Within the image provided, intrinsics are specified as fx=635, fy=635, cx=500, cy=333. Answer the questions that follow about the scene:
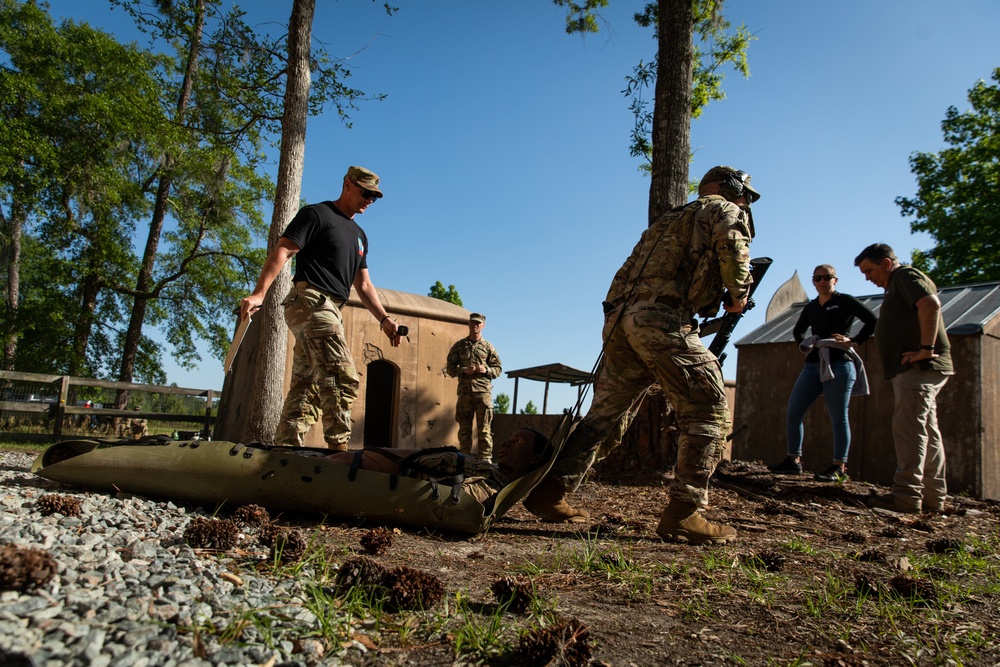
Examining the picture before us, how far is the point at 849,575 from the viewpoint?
287 centimetres

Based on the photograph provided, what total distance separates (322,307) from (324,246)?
0.47m

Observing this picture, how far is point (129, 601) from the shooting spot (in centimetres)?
166

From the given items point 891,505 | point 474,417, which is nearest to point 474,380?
point 474,417

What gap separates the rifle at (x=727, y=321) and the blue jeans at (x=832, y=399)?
104 inches

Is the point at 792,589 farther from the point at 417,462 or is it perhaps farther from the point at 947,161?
the point at 947,161

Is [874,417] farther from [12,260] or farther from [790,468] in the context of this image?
[12,260]

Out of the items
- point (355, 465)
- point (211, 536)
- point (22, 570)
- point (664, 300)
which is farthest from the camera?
point (664, 300)

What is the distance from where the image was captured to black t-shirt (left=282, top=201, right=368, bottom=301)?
184 inches

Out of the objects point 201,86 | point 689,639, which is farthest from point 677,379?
point 201,86

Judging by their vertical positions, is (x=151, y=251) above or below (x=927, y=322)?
above

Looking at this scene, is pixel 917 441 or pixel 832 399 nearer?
pixel 917 441

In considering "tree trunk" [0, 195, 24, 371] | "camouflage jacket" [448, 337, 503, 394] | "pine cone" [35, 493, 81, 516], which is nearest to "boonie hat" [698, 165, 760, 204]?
"pine cone" [35, 493, 81, 516]

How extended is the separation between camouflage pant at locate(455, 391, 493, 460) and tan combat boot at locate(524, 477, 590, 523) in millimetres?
5918

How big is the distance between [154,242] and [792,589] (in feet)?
74.1
